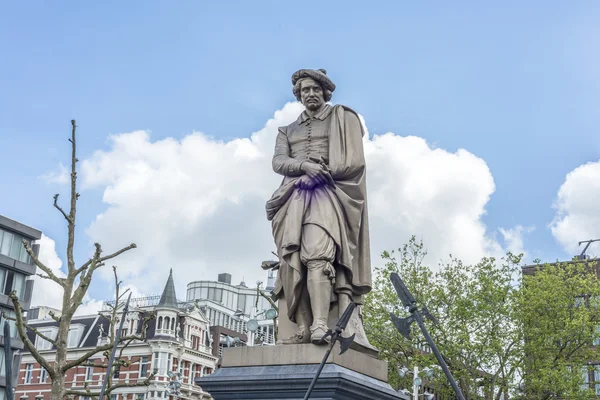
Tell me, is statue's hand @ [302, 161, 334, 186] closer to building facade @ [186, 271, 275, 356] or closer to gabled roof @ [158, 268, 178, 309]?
gabled roof @ [158, 268, 178, 309]

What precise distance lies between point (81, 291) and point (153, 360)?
43.7 m

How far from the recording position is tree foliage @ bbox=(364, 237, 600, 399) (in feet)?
114

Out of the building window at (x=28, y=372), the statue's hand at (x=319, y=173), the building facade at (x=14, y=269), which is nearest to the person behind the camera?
the statue's hand at (x=319, y=173)

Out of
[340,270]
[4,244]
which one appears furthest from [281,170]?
[4,244]

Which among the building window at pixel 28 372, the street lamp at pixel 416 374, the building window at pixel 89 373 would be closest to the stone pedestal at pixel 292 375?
the street lamp at pixel 416 374

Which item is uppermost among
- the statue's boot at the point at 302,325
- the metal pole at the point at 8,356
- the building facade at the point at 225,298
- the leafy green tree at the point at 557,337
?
the building facade at the point at 225,298

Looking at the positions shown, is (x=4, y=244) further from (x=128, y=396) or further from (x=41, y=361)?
(x=41, y=361)

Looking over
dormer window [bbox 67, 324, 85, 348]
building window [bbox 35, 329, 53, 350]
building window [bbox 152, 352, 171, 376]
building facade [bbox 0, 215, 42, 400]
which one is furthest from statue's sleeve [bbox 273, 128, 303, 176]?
building window [bbox 35, 329, 53, 350]

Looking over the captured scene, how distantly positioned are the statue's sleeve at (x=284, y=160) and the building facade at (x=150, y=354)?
53.2 meters

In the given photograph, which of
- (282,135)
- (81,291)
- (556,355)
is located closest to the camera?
(282,135)

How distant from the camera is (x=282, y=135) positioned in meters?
8.88

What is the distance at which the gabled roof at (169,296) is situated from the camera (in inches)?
2566

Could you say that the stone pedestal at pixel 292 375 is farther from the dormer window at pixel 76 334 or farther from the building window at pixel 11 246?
the dormer window at pixel 76 334

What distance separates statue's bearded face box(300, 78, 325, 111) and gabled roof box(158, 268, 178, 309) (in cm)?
5818
